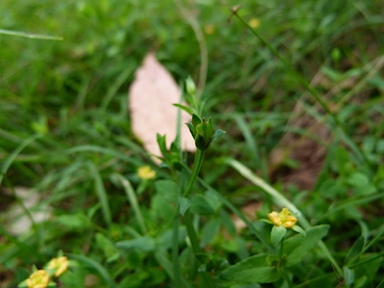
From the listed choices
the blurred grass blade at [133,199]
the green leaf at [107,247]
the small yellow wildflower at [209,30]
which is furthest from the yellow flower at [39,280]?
the small yellow wildflower at [209,30]

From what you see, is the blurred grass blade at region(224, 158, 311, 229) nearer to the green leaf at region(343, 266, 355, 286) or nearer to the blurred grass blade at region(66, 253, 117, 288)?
the green leaf at region(343, 266, 355, 286)

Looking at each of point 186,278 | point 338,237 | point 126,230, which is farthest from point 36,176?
point 338,237

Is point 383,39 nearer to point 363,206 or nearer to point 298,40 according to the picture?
point 298,40

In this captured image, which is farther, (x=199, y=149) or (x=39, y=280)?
(x=39, y=280)

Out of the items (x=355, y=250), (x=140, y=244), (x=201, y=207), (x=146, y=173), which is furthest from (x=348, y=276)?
(x=146, y=173)

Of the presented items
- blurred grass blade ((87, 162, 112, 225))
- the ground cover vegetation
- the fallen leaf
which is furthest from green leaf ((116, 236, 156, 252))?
the fallen leaf

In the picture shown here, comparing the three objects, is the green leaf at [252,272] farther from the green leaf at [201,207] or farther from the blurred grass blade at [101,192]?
the blurred grass blade at [101,192]

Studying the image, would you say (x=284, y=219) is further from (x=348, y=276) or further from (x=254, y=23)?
(x=254, y=23)
